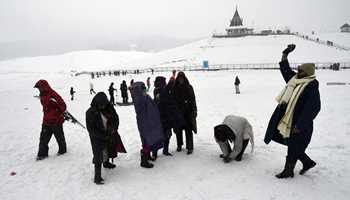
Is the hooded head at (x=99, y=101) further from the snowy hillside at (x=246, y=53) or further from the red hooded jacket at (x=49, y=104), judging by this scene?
the snowy hillside at (x=246, y=53)

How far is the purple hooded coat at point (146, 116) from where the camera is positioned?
544 centimetres

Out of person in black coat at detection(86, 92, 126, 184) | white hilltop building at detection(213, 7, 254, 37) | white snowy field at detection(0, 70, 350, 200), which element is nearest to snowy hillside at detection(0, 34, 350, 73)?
white hilltop building at detection(213, 7, 254, 37)

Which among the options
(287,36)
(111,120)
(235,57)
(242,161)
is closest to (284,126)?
(242,161)

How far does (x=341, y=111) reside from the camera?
416 inches

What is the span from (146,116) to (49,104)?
2.76 meters

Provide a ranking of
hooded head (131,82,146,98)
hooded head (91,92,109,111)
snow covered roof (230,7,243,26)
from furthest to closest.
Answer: snow covered roof (230,7,243,26) → hooded head (131,82,146,98) → hooded head (91,92,109,111)

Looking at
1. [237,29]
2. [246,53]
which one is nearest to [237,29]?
[237,29]

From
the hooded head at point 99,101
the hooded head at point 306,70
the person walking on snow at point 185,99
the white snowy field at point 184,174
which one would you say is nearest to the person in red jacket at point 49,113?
the white snowy field at point 184,174

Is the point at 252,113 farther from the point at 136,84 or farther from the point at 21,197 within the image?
the point at 21,197

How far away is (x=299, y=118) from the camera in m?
4.59

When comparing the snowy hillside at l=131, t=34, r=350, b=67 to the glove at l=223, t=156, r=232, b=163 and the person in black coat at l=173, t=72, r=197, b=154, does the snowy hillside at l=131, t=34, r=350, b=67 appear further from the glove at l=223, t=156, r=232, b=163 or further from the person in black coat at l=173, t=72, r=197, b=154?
the glove at l=223, t=156, r=232, b=163

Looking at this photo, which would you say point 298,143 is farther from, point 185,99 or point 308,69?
point 185,99

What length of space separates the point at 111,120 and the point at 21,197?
2.22 m

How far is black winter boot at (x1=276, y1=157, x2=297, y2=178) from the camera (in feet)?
16.3
